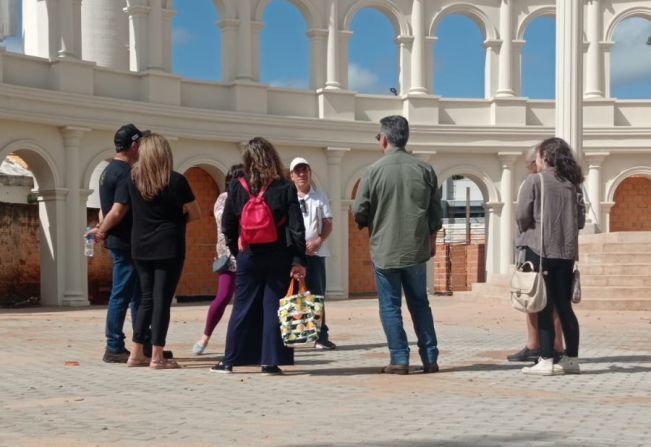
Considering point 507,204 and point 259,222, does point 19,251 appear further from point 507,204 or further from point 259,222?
point 259,222

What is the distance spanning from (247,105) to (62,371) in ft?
70.5

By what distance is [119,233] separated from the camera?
1040 centimetres

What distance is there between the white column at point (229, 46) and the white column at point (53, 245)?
655cm

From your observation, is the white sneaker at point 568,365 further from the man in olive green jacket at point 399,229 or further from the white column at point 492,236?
the white column at point 492,236

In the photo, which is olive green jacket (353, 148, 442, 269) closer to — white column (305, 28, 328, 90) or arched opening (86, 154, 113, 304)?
arched opening (86, 154, 113, 304)

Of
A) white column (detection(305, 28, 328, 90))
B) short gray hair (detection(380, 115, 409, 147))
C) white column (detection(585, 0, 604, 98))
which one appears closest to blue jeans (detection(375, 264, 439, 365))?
short gray hair (detection(380, 115, 409, 147))

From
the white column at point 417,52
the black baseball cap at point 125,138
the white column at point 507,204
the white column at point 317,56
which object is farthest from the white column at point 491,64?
the black baseball cap at point 125,138

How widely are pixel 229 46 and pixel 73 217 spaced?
715cm

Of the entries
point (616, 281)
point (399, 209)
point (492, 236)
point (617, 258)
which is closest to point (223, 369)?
point (399, 209)

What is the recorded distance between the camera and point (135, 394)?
327 inches

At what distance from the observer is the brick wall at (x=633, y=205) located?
123ft

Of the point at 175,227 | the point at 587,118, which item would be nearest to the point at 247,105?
the point at 587,118

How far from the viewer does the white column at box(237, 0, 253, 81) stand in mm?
31234

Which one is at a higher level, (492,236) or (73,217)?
(73,217)
